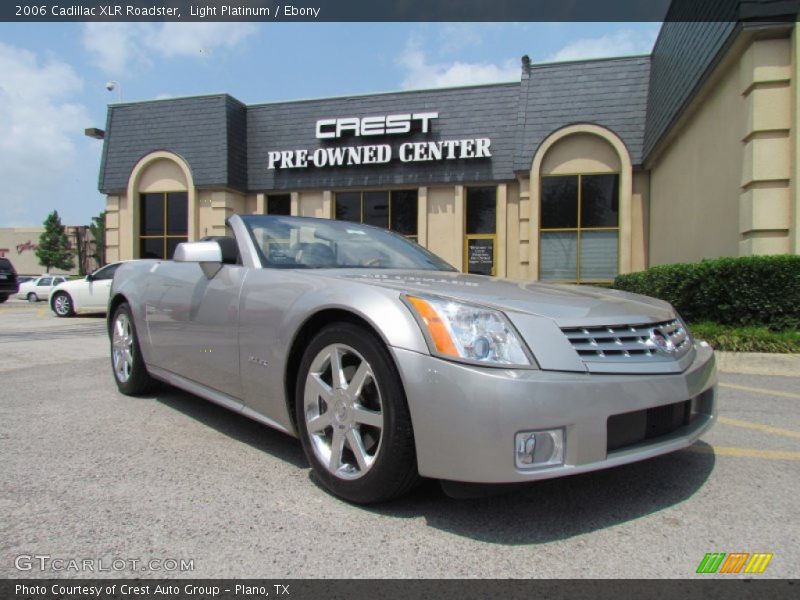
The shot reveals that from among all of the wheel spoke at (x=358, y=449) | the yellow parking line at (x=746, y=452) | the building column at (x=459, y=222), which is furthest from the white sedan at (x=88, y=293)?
the yellow parking line at (x=746, y=452)

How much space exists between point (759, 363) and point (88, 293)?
1358cm

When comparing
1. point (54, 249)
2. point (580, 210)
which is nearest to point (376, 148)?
point (580, 210)

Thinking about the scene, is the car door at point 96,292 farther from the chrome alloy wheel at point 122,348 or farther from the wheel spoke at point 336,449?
the wheel spoke at point 336,449

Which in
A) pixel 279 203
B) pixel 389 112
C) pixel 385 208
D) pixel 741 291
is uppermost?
pixel 389 112

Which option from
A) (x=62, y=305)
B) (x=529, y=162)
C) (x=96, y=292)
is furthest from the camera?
(x=529, y=162)

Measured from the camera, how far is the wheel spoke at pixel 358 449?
232cm

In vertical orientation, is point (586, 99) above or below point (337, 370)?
above

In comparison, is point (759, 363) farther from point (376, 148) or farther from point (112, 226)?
point (112, 226)

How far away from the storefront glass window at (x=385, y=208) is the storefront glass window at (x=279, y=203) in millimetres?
1739

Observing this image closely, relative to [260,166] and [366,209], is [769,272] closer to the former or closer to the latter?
[366,209]

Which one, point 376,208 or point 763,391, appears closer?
point 763,391

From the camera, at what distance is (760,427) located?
3.70 m

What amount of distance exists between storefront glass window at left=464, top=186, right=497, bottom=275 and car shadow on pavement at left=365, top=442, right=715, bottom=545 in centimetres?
1301
